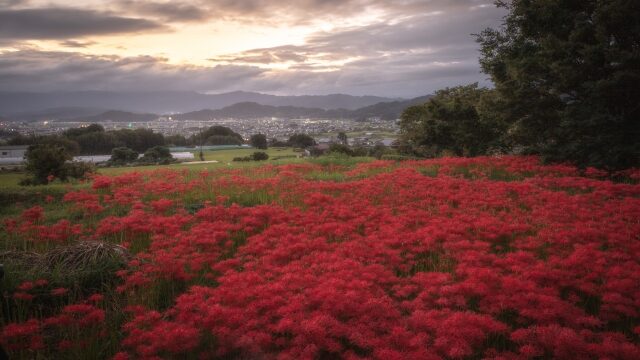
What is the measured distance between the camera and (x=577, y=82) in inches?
544

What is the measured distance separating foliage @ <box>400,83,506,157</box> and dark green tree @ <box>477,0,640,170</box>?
744 cm

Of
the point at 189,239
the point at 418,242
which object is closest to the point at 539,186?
the point at 418,242

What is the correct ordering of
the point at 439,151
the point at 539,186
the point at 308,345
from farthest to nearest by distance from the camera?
the point at 439,151
the point at 539,186
the point at 308,345

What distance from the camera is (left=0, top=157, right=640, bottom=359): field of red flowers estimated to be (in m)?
4.71

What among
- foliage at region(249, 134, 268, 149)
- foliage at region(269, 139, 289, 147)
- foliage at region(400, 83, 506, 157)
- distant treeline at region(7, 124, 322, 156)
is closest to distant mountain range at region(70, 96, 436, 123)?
foliage at region(269, 139, 289, 147)

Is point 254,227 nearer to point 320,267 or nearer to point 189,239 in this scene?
point 189,239

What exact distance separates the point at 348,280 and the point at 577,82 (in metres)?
12.6

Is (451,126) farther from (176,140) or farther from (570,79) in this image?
(176,140)

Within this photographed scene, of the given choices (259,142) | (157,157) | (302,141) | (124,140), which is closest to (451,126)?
(157,157)

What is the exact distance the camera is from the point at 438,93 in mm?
30172

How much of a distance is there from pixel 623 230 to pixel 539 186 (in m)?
4.51

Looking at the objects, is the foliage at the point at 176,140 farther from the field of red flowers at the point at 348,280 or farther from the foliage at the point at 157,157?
the field of red flowers at the point at 348,280

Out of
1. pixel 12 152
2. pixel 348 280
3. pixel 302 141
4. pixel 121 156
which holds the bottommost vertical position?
pixel 348 280

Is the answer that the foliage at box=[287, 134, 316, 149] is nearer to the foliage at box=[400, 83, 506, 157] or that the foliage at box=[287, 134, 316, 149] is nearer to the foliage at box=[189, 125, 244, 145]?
the foliage at box=[189, 125, 244, 145]
